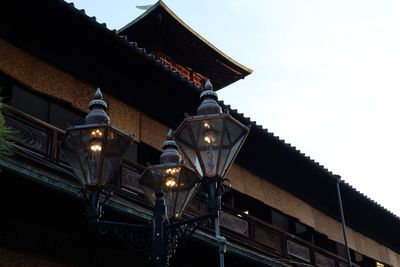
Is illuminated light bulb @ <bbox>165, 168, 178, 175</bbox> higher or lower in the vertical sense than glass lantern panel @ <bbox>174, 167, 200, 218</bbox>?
higher

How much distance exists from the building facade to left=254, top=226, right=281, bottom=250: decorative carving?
1.0 inches

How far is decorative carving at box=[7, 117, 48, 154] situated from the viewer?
827 cm

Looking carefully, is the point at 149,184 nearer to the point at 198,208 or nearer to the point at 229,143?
the point at 229,143

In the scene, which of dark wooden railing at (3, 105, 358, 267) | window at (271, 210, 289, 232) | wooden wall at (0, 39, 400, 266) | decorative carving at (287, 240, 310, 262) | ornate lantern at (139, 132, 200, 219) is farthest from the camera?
window at (271, 210, 289, 232)

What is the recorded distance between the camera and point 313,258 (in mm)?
14164

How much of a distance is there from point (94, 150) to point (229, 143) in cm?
125

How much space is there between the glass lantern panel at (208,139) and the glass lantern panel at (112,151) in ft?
2.35

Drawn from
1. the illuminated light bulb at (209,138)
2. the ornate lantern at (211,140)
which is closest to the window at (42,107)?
the ornate lantern at (211,140)

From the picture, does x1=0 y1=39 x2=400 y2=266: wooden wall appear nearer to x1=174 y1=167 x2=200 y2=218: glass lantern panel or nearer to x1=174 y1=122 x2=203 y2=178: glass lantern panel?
x1=174 y1=167 x2=200 y2=218: glass lantern panel

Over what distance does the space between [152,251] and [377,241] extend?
15268 millimetres

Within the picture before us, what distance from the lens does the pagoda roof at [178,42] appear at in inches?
764

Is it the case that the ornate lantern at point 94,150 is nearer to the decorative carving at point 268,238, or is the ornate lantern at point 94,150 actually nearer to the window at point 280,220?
the decorative carving at point 268,238

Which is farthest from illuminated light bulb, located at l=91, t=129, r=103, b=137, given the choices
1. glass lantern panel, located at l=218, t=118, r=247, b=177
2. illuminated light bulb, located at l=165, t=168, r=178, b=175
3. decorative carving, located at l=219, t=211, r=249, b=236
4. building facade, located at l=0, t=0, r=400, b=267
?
decorative carving, located at l=219, t=211, r=249, b=236

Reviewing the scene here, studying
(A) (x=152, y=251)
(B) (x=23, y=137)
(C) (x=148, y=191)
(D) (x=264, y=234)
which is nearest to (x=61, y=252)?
(B) (x=23, y=137)
